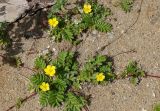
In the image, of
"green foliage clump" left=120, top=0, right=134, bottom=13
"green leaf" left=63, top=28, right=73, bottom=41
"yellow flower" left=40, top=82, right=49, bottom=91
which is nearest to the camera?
"yellow flower" left=40, top=82, right=49, bottom=91

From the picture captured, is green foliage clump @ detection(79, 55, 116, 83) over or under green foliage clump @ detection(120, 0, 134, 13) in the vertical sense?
under

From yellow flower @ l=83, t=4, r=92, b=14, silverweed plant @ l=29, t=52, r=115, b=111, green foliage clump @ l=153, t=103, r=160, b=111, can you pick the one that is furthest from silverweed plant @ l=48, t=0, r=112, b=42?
green foliage clump @ l=153, t=103, r=160, b=111

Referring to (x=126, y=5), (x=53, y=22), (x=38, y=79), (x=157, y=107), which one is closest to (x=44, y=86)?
(x=38, y=79)

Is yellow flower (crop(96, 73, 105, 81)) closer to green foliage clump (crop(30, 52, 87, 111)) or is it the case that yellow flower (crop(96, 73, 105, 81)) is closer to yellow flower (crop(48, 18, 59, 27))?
green foliage clump (crop(30, 52, 87, 111))

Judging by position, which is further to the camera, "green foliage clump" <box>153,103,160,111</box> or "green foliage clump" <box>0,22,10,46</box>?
"green foliage clump" <box>0,22,10,46</box>

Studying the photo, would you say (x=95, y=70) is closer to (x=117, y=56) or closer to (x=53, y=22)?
(x=117, y=56)

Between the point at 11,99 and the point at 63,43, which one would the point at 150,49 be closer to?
the point at 63,43

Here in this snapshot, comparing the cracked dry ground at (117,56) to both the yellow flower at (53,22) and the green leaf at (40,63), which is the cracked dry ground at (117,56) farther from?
the yellow flower at (53,22)
